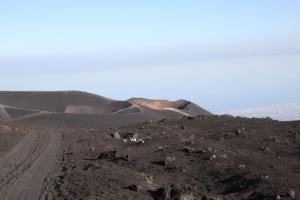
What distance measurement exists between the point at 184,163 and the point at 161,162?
38.0 inches

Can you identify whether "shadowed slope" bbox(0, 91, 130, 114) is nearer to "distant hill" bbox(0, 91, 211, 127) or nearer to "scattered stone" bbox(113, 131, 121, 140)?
"distant hill" bbox(0, 91, 211, 127)

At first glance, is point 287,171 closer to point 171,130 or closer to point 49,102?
point 171,130

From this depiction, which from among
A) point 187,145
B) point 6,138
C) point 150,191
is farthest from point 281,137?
point 150,191

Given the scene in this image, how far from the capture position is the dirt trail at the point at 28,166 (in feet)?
64.9

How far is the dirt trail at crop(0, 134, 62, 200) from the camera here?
779 inches

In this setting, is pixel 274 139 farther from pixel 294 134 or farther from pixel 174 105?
pixel 174 105

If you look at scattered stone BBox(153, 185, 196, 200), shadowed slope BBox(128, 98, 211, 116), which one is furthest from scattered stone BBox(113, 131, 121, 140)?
shadowed slope BBox(128, 98, 211, 116)

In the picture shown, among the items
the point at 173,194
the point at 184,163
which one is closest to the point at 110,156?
the point at 184,163

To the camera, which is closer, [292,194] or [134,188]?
[134,188]

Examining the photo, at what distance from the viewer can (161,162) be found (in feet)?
95.9

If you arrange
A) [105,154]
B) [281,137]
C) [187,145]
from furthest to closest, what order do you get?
[281,137], [187,145], [105,154]

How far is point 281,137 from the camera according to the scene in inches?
1558

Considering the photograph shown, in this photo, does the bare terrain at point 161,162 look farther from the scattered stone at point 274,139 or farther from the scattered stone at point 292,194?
the scattered stone at point 274,139

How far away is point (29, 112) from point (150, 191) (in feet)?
207
